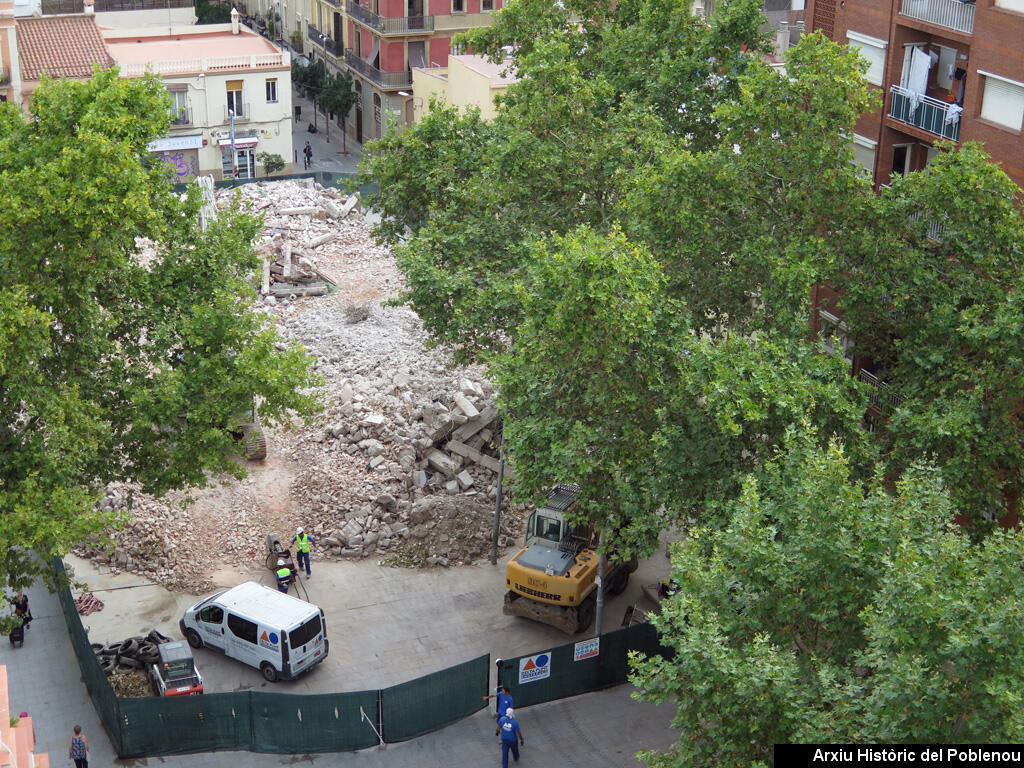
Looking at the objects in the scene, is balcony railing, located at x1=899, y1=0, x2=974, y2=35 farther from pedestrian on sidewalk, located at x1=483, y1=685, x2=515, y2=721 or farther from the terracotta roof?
the terracotta roof

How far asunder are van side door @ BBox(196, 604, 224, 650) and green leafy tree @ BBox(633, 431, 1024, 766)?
13.5 m

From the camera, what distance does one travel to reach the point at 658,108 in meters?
33.8

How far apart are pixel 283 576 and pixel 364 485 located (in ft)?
17.5

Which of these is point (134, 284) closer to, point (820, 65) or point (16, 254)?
point (16, 254)

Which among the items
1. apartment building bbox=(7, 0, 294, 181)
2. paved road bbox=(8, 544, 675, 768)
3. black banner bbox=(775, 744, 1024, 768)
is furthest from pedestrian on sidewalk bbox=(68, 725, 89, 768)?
apartment building bbox=(7, 0, 294, 181)

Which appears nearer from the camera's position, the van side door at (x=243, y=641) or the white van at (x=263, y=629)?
the white van at (x=263, y=629)

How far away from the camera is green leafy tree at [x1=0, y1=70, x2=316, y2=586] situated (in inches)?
915

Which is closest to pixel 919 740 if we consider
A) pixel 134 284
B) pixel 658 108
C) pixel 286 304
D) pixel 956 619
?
pixel 956 619

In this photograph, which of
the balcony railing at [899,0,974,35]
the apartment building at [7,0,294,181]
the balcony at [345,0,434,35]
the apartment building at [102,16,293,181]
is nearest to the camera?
the balcony railing at [899,0,974,35]

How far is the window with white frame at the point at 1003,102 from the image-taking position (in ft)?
90.0

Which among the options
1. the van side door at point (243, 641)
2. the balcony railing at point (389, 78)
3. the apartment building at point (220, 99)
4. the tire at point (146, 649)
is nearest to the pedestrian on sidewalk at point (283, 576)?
the van side door at point (243, 641)

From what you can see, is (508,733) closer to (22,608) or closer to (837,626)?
(837,626)

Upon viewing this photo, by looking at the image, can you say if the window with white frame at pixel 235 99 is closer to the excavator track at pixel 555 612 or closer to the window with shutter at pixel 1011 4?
the excavator track at pixel 555 612

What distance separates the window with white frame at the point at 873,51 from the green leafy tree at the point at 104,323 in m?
17.4
